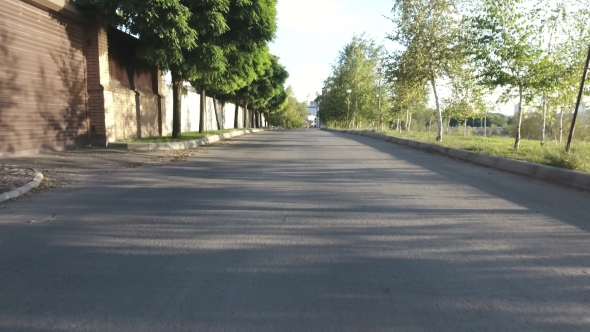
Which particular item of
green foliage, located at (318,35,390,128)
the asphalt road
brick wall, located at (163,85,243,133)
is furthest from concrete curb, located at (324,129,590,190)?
green foliage, located at (318,35,390,128)

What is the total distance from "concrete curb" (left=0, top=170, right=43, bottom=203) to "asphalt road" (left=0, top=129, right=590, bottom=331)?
26 cm

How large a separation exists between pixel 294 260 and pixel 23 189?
19.0 feet

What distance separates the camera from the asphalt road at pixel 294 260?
11.2 feet

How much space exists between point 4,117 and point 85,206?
682cm

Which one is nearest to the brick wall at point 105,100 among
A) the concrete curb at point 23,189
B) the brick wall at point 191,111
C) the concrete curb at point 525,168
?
the brick wall at point 191,111

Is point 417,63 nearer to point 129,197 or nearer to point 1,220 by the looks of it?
point 129,197

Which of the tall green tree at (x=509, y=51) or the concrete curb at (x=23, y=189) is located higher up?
the tall green tree at (x=509, y=51)

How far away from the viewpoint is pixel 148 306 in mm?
3555

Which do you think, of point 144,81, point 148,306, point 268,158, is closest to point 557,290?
point 148,306

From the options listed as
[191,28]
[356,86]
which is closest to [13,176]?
[191,28]

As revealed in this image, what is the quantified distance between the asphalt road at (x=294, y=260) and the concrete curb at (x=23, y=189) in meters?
0.26

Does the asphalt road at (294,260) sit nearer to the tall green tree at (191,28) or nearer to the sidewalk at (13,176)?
the sidewalk at (13,176)

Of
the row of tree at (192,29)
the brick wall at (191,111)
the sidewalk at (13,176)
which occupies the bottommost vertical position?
the sidewalk at (13,176)

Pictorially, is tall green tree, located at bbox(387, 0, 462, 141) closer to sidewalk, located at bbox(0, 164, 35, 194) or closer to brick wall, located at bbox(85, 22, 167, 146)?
brick wall, located at bbox(85, 22, 167, 146)
